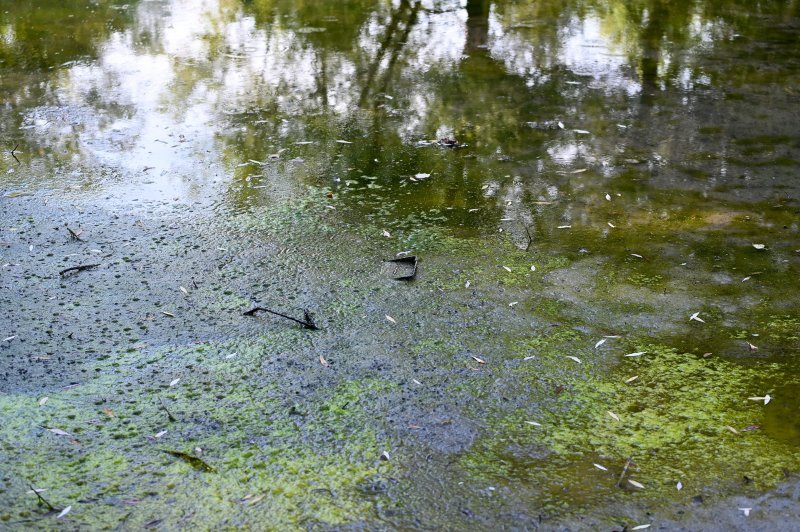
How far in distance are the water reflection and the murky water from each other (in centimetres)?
4

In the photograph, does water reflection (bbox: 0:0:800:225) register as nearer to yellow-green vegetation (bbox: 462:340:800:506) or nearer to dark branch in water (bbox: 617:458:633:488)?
yellow-green vegetation (bbox: 462:340:800:506)

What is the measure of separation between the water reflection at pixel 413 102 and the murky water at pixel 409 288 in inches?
1.6

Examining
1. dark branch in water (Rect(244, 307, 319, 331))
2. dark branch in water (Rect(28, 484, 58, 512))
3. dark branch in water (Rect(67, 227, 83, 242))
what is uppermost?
dark branch in water (Rect(67, 227, 83, 242))

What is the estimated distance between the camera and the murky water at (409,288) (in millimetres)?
2953

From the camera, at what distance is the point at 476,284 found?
4.28m

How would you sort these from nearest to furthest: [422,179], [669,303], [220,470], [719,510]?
[719,510]
[220,470]
[669,303]
[422,179]

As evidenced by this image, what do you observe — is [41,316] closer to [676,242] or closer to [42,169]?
[42,169]

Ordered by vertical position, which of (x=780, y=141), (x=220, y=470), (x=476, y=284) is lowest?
(x=220, y=470)

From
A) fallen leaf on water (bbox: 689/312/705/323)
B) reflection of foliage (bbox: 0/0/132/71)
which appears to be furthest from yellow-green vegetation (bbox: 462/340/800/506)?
Answer: reflection of foliage (bbox: 0/0/132/71)

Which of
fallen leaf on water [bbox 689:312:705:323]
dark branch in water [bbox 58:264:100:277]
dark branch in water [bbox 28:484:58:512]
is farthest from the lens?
dark branch in water [bbox 58:264:100:277]

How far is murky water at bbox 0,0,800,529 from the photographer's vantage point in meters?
2.95

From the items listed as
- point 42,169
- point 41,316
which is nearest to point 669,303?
point 41,316

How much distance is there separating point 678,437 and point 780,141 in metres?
3.78

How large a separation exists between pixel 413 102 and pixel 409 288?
129 inches
